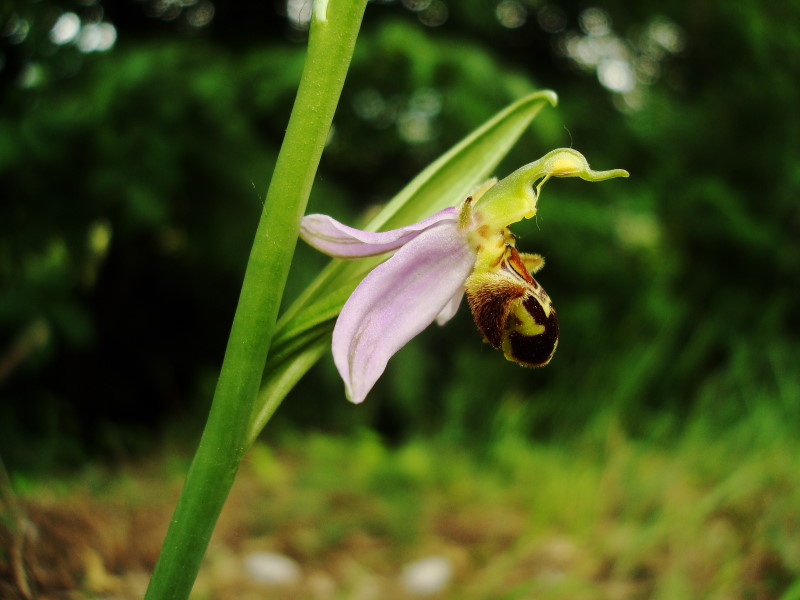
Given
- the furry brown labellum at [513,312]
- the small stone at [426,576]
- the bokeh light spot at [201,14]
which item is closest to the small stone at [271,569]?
the small stone at [426,576]

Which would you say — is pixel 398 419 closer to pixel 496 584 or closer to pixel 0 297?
pixel 496 584

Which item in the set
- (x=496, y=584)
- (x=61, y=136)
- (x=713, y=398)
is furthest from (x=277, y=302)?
(x=713, y=398)

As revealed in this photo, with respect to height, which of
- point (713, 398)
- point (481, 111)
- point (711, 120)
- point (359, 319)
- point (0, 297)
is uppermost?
point (711, 120)

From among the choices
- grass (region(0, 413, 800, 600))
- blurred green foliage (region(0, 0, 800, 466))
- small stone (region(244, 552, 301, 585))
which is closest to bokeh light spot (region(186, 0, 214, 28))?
blurred green foliage (region(0, 0, 800, 466))

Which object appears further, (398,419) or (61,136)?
(398,419)

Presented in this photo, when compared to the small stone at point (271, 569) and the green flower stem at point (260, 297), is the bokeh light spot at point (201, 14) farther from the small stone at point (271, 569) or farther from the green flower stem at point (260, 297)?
the green flower stem at point (260, 297)

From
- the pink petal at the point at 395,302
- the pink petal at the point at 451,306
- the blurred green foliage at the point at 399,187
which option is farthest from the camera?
the blurred green foliage at the point at 399,187
